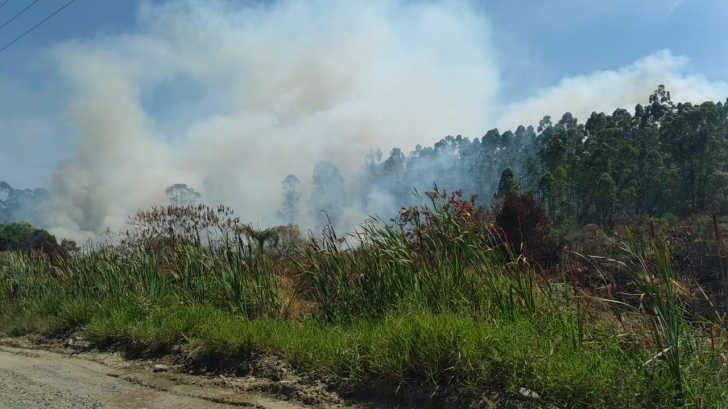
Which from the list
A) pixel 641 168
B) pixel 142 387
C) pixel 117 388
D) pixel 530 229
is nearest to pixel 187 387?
pixel 142 387

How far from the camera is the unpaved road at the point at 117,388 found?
4.14m

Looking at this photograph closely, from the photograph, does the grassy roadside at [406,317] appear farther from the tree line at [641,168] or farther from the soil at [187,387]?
the tree line at [641,168]

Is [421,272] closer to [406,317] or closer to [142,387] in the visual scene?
[406,317]

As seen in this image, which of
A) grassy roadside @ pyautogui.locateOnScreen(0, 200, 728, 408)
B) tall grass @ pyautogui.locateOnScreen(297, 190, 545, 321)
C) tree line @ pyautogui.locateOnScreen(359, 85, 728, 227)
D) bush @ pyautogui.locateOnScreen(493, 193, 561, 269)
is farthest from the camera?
tree line @ pyautogui.locateOnScreen(359, 85, 728, 227)

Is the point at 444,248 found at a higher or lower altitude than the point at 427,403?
higher

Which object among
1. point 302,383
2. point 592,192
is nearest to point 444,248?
point 302,383

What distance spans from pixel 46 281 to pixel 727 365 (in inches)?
452

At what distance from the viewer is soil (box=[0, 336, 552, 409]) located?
380 cm

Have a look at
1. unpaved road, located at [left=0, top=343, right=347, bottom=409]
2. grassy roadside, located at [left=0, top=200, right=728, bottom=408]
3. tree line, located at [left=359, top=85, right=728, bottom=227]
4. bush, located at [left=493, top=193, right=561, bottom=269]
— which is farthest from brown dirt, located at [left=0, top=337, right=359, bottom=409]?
tree line, located at [left=359, top=85, right=728, bottom=227]

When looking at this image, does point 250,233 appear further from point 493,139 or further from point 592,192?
point 493,139

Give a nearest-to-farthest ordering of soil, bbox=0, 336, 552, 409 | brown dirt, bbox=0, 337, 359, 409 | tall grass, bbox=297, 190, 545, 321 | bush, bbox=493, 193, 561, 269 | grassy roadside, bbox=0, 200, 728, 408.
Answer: grassy roadside, bbox=0, 200, 728, 408
soil, bbox=0, 336, 552, 409
brown dirt, bbox=0, 337, 359, 409
tall grass, bbox=297, 190, 545, 321
bush, bbox=493, 193, 561, 269

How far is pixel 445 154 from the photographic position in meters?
108

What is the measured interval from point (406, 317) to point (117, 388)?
9.22 ft

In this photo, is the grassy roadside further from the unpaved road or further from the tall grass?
the unpaved road
